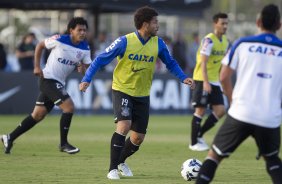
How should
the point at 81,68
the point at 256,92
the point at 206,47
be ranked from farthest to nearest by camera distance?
the point at 206,47 → the point at 81,68 → the point at 256,92

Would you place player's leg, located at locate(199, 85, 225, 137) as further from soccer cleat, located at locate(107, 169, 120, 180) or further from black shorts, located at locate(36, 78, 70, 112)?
soccer cleat, located at locate(107, 169, 120, 180)

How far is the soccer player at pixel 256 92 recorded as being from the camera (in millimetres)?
9391

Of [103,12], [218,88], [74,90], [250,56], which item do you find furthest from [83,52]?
Result: [103,12]

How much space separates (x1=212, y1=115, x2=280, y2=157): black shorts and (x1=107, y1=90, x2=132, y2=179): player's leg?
291 cm

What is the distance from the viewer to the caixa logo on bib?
88.1 ft

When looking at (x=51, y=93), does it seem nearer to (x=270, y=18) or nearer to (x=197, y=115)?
(x=197, y=115)

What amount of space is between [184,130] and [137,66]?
32.6ft

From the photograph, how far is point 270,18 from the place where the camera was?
30.9 ft

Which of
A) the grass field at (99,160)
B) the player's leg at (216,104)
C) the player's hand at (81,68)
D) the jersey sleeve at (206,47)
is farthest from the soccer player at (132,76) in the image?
the player's leg at (216,104)

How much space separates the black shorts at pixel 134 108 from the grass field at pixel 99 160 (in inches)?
28.4

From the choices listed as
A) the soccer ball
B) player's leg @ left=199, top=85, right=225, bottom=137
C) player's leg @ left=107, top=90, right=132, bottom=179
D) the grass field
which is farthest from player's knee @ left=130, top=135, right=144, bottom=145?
player's leg @ left=199, top=85, right=225, bottom=137

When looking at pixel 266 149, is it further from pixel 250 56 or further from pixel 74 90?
pixel 74 90

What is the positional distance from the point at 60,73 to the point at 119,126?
387 centimetres

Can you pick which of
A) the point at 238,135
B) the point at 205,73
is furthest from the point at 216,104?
the point at 238,135
